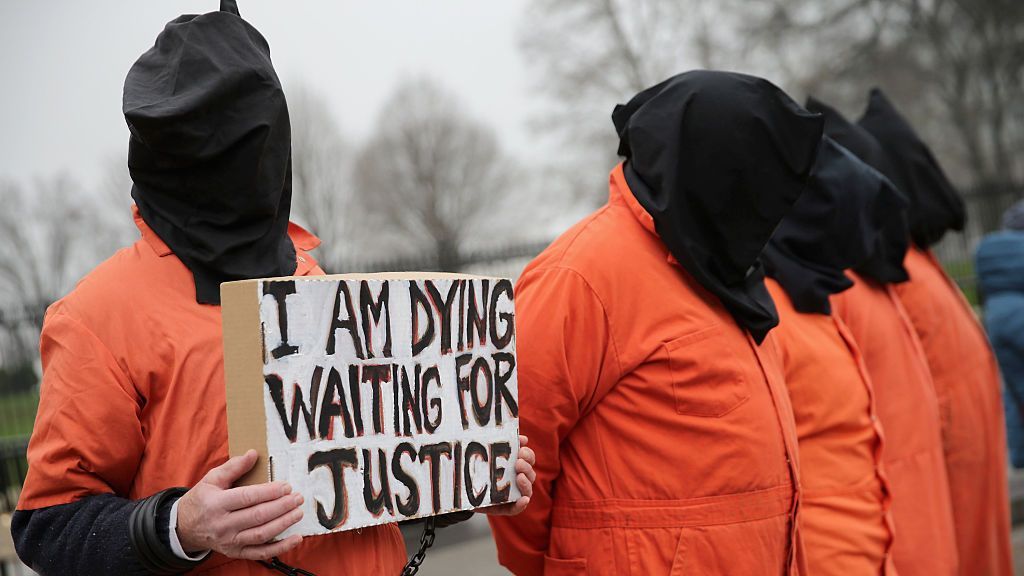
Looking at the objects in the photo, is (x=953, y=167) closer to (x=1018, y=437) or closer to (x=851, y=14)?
(x=851, y=14)

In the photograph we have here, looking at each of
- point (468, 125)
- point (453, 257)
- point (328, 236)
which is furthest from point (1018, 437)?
point (468, 125)

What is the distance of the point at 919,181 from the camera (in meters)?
4.96

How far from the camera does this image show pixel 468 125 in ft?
112

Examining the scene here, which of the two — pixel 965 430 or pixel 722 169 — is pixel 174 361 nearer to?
pixel 722 169

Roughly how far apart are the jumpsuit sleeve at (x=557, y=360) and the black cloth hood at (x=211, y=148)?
0.75 metres

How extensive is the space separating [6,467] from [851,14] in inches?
821

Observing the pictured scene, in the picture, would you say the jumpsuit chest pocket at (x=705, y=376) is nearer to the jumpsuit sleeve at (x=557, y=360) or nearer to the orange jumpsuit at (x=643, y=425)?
the orange jumpsuit at (x=643, y=425)

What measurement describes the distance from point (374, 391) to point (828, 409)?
71.7 inches

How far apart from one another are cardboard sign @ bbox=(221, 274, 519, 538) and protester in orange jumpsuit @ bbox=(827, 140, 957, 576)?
188 cm

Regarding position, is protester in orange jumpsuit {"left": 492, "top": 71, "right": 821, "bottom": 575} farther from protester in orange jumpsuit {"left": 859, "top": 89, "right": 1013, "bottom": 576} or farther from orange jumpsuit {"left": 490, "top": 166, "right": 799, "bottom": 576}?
protester in orange jumpsuit {"left": 859, "top": 89, "right": 1013, "bottom": 576}

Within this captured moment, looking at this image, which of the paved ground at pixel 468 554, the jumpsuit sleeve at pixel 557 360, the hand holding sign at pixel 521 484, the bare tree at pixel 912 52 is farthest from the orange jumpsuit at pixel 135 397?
the bare tree at pixel 912 52

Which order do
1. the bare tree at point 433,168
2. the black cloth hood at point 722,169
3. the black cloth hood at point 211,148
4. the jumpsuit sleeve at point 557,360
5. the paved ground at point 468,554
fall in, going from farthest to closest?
the bare tree at point 433,168 < the paved ground at point 468,554 < the black cloth hood at point 722,169 < the jumpsuit sleeve at point 557,360 < the black cloth hood at point 211,148

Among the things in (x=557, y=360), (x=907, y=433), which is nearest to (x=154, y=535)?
(x=557, y=360)

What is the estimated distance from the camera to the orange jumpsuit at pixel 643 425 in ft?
8.30
